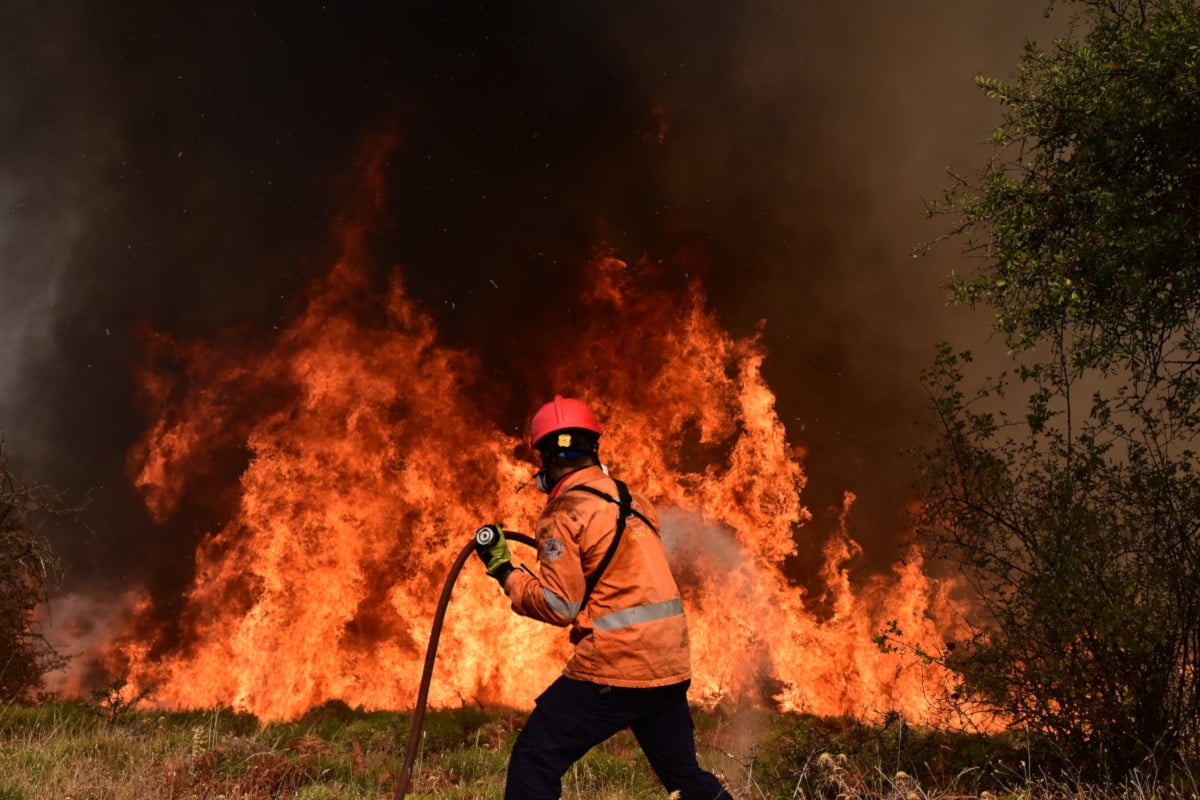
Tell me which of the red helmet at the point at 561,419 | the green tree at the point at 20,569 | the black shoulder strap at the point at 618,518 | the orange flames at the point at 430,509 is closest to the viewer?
the black shoulder strap at the point at 618,518

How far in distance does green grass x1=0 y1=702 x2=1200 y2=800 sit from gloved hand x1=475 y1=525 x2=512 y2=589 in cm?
215

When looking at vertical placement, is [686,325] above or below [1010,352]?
above

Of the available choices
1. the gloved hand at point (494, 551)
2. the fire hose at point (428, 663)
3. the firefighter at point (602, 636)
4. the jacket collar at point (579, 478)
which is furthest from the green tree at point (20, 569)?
the firefighter at point (602, 636)

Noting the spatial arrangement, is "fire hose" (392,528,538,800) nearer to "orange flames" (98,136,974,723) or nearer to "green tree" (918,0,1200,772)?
"green tree" (918,0,1200,772)

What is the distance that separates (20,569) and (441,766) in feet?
26.0

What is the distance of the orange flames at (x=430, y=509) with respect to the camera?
17.7 meters

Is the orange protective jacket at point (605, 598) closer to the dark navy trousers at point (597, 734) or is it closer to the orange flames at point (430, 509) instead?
the dark navy trousers at point (597, 734)

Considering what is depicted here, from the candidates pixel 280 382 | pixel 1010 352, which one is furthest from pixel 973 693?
A: pixel 280 382

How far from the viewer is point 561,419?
184 inches

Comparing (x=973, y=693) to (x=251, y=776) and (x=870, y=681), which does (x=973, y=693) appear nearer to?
(x=251, y=776)

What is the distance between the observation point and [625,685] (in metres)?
4.05

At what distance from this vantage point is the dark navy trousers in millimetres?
4012

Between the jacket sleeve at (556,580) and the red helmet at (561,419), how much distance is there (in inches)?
23.3

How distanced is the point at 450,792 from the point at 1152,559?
589 cm
